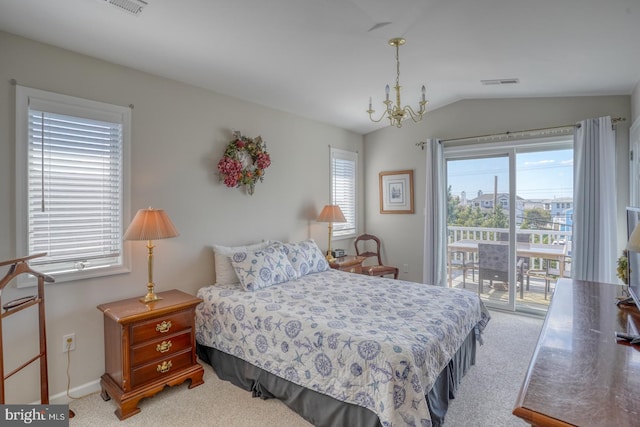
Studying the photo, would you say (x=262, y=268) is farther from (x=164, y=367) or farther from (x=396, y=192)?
(x=396, y=192)

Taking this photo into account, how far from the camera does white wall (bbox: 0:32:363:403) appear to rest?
2.27m

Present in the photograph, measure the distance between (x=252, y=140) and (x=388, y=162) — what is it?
242 cm

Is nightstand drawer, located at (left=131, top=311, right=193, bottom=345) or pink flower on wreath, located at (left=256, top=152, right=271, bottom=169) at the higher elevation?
pink flower on wreath, located at (left=256, top=152, right=271, bottom=169)

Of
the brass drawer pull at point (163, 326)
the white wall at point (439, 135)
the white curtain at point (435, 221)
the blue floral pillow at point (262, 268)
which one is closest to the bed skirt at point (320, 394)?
the brass drawer pull at point (163, 326)

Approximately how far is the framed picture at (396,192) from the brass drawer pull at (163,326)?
366 centimetres

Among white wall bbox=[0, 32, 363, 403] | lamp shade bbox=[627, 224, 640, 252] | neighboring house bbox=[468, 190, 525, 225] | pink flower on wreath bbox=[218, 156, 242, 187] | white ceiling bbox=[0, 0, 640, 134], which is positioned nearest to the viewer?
lamp shade bbox=[627, 224, 640, 252]

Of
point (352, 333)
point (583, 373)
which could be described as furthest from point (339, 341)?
point (583, 373)

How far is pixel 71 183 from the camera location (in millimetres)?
2494

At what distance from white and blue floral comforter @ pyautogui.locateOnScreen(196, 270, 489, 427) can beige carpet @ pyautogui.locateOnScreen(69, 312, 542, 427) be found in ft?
0.95

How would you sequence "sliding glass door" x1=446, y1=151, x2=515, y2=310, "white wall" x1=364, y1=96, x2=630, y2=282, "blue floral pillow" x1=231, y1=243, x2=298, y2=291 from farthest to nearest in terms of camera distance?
"sliding glass door" x1=446, y1=151, x2=515, y2=310
"white wall" x1=364, y1=96, x2=630, y2=282
"blue floral pillow" x1=231, y1=243, x2=298, y2=291

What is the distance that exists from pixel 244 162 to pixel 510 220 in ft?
11.3

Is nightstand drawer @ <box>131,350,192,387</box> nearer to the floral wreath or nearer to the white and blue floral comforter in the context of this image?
the white and blue floral comforter

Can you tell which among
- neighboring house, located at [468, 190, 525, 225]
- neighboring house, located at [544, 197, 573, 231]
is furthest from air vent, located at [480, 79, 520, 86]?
neighboring house, located at [544, 197, 573, 231]

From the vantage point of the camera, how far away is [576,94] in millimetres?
3748
